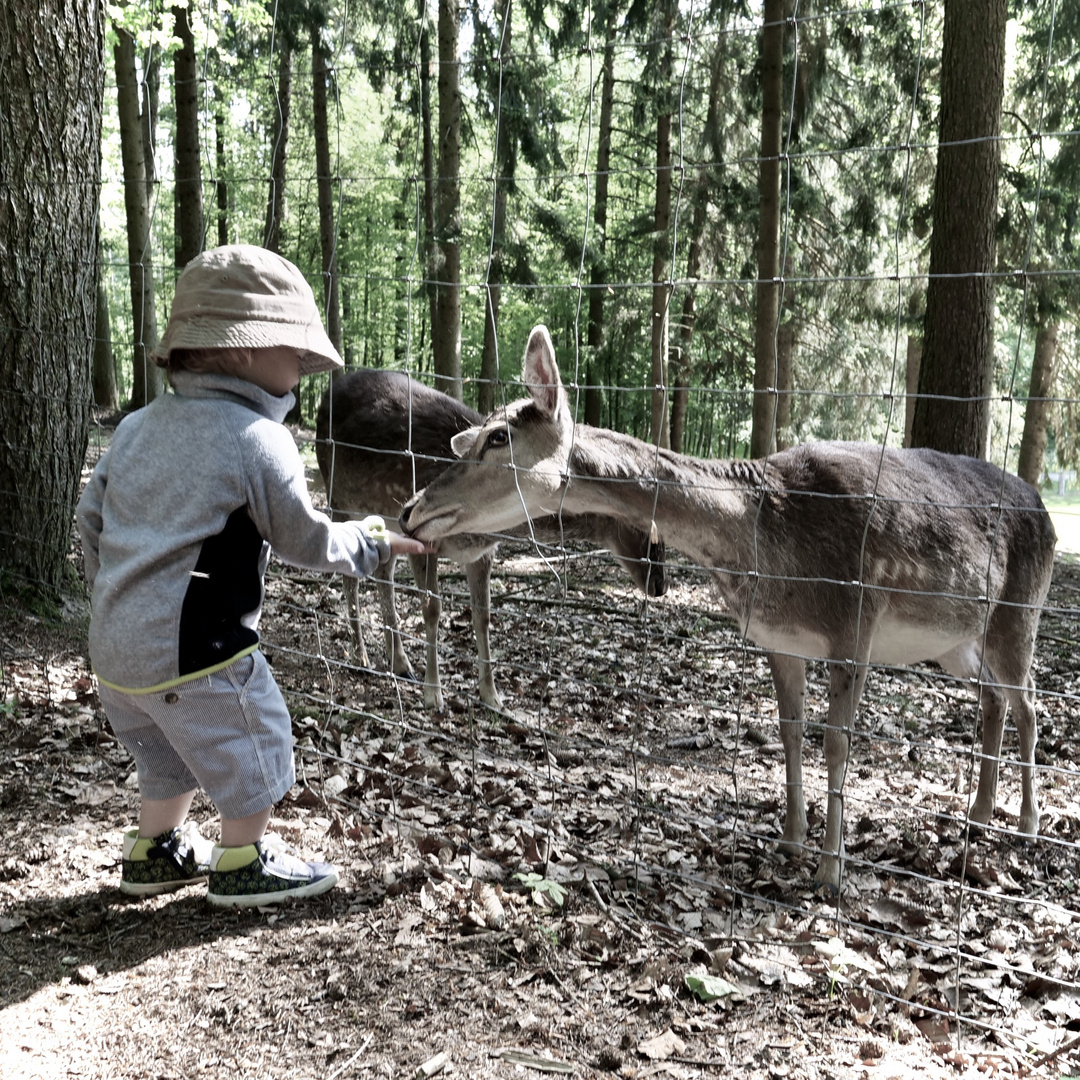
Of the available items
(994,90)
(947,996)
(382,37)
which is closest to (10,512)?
(947,996)

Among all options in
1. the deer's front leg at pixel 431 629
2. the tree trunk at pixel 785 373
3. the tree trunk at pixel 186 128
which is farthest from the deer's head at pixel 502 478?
the tree trunk at pixel 785 373

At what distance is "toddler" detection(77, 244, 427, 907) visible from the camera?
3018 mm

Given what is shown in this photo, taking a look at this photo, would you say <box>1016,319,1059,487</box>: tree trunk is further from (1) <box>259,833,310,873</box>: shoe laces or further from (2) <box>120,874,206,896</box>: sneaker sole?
(2) <box>120,874,206,896</box>: sneaker sole

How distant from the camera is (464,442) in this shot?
503 cm

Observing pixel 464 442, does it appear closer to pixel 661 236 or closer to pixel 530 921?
pixel 530 921

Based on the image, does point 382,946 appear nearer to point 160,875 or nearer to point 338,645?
point 160,875

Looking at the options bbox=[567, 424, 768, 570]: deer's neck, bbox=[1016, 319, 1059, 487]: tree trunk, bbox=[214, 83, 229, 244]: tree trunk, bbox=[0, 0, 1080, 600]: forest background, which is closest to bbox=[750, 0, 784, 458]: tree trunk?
bbox=[0, 0, 1080, 600]: forest background

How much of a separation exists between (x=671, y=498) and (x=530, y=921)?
74.7 inches

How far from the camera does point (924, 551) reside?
4.61m

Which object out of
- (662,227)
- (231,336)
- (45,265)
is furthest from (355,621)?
(662,227)

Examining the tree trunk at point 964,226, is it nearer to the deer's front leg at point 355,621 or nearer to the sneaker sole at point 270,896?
the deer's front leg at point 355,621

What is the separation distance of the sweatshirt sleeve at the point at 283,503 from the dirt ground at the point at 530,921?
935 millimetres

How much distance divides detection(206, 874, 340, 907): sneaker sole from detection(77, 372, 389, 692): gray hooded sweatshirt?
2.61ft

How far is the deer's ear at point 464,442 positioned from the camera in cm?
477
